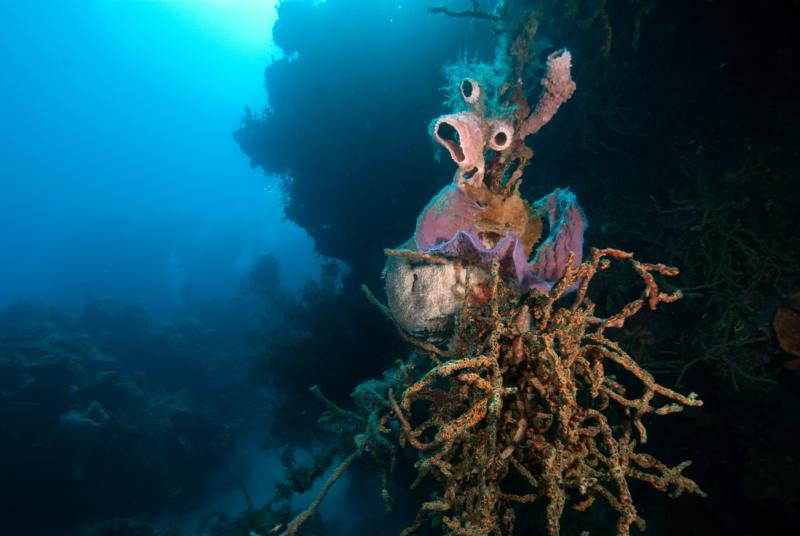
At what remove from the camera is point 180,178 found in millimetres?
93125

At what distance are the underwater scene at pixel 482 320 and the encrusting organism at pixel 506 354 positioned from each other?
0.06 feet

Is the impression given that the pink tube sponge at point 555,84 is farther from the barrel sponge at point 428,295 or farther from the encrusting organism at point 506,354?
the barrel sponge at point 428,295

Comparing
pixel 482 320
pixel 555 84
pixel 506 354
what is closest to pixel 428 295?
pixel 482 320

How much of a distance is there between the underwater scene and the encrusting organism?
0.7 inches

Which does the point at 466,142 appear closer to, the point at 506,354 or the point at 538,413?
the point at 506,354

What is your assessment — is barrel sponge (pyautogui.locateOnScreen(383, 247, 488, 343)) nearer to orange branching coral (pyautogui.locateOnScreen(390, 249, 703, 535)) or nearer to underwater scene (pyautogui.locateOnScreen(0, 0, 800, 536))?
underwater scene (pyautogui.locateOnScreen(0, 0, 800, 536))

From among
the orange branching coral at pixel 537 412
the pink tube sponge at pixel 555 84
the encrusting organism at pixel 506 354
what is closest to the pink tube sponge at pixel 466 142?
the encrusting organism at pixel 506 354

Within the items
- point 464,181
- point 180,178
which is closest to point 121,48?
point 180,178

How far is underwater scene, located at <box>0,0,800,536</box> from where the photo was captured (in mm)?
1868

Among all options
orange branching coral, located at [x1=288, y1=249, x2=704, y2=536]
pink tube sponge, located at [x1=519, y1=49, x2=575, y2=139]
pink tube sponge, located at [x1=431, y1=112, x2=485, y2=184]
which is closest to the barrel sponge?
orange branching coral, located at [x1=288, y1=249, x2=704, y2=536]

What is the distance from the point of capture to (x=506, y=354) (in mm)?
1853

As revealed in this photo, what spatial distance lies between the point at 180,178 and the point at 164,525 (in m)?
100

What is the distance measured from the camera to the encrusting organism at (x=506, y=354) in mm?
1608

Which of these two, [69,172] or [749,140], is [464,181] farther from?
[69,172]
